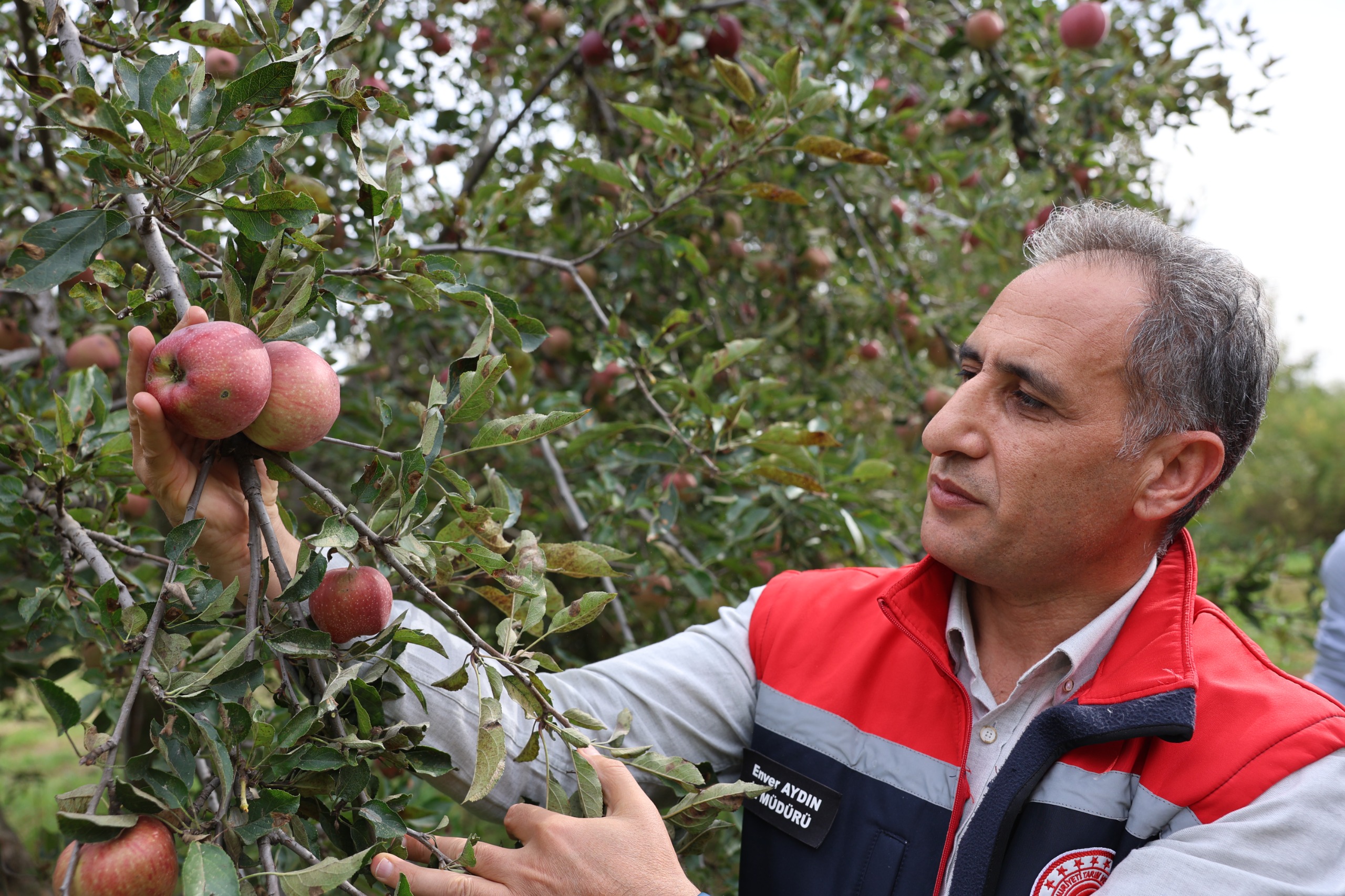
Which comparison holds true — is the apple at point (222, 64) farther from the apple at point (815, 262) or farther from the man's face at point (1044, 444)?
the man's face at point (1044, 444)

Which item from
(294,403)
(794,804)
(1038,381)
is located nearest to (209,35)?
(294,403)

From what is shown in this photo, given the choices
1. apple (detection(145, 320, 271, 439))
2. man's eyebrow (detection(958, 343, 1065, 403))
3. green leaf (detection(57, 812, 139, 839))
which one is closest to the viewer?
green leaf (detection(57, 812, 139, 839))

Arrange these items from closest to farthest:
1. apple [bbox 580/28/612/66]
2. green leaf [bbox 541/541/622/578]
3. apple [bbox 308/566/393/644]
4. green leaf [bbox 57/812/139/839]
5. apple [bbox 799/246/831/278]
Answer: green leaf [bbox 57/812/139/839] < apple [bbox 308/566/393/644] < green leaf [bbox 541/541/622/578] < apple [bbox 580/28/612/66] < apple [bbox 799/246/831/278]

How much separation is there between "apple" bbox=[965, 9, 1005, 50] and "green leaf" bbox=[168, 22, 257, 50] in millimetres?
2028

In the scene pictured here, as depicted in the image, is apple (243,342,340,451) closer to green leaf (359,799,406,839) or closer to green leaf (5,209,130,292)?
green leaf (5,209,130,292)

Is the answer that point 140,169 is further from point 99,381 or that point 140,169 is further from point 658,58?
point 658,58

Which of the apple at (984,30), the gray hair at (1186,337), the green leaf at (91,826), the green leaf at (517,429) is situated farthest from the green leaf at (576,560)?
the apple at (984,30)

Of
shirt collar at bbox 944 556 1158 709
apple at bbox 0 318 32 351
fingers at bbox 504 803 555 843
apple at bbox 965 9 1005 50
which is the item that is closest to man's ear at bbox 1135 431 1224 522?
shirt collar at bbox 944 556 1158 709

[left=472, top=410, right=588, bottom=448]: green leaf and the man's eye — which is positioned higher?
the man's eye

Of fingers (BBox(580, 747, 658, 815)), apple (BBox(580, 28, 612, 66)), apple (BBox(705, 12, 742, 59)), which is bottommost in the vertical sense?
fingers (BBox(580, 747, 658, 815))

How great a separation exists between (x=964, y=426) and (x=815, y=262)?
68.9 inches

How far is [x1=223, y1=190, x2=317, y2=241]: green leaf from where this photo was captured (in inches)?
40.7

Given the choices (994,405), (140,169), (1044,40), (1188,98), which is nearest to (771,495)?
(994,405)

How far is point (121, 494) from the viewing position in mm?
1469
